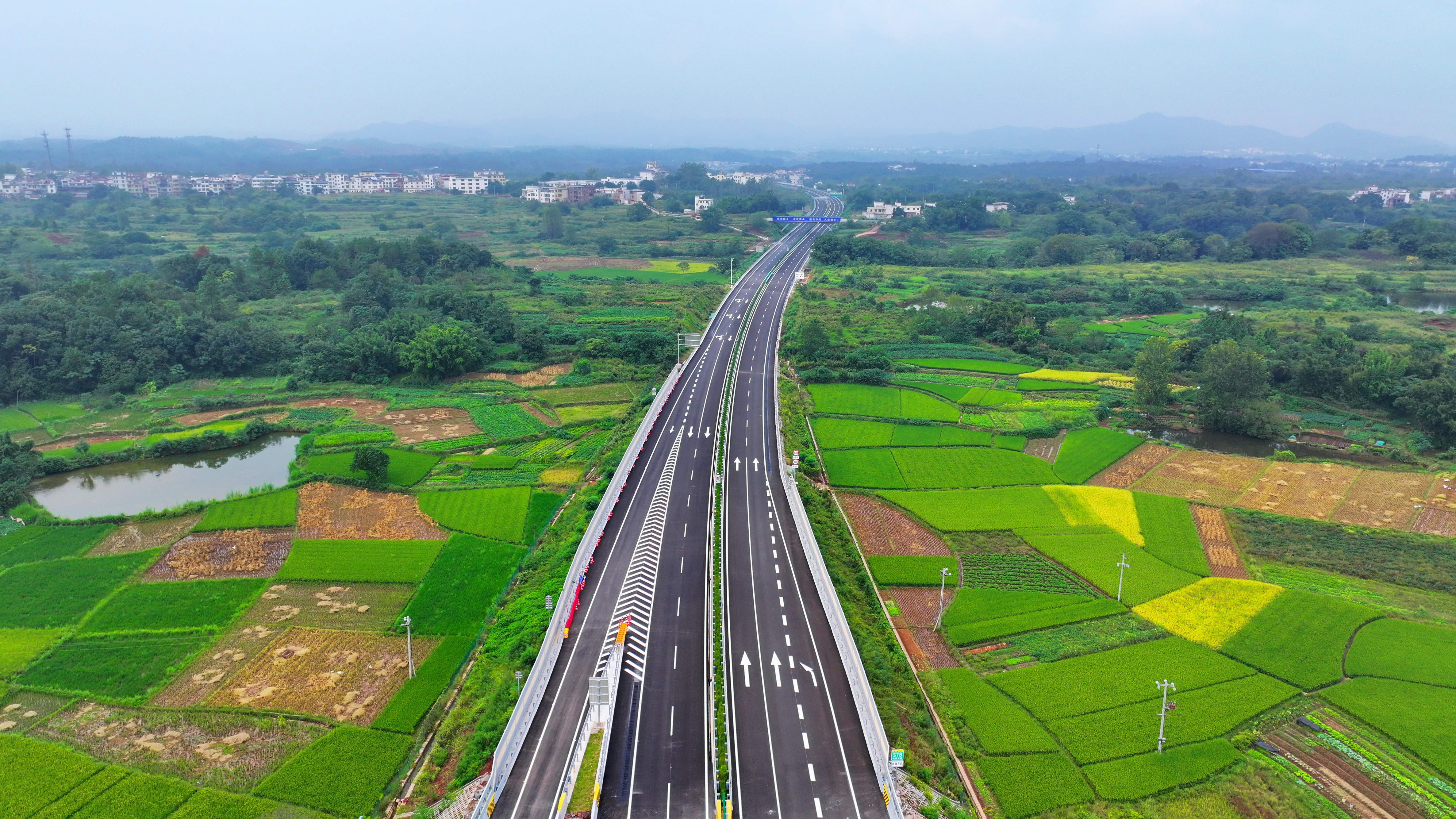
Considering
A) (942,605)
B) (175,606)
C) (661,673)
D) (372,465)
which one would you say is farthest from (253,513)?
(942,605)

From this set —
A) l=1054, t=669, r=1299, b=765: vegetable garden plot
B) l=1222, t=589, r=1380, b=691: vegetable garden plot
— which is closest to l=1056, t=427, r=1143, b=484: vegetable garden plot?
l=1222, t=589, r=1380, b=691: vegetable garden plot

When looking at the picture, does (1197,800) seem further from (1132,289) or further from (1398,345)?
(1132,289)

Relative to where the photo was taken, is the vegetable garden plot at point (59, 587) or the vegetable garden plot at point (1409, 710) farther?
the vegetable garden plot at point (59, 587)

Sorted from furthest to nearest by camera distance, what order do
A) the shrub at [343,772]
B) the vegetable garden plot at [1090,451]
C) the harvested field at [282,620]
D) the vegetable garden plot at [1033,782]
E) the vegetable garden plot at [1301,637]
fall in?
the vegetable garden plot at [1090,451] < the vegetable garden plot at [1301,637] < the harvested field at [282,620] < the vegetable garden plot at [1033,782] < the shrub at [343,772]

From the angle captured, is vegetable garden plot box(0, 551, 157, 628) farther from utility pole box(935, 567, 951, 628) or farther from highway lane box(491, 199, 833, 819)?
utility pole box(935, 567, 951, 628)

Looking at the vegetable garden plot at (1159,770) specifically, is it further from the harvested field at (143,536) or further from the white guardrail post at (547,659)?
the harvested field at (143,536)

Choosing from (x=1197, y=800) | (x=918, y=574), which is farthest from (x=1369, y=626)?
(x=918, y=574)

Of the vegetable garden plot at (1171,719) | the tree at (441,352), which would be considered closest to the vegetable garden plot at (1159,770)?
the vegetable garden plot at (1171,719)
